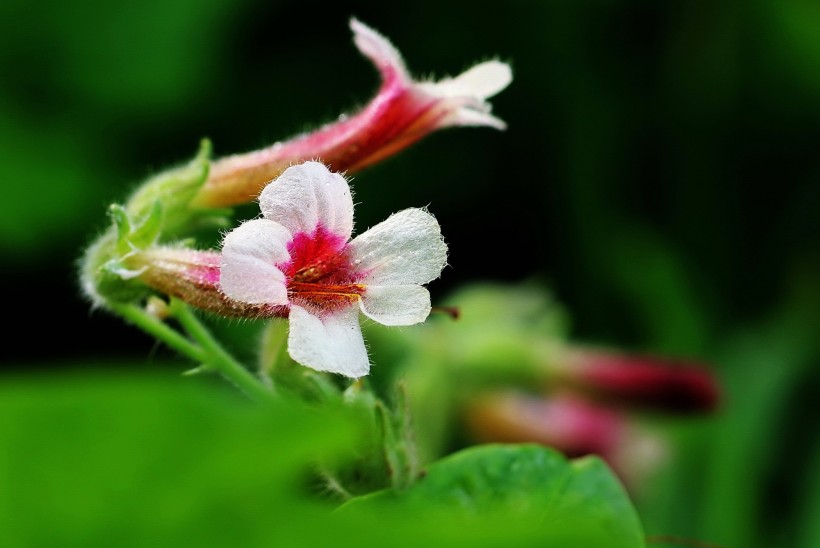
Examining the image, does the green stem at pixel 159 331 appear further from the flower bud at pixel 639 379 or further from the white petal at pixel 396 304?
the flower bud at pixel 639 379

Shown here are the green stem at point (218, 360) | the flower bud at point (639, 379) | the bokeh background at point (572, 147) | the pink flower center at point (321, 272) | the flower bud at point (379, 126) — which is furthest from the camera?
the bokeh background at point (572, 147)

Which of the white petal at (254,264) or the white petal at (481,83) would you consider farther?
the white petal at (481,83)

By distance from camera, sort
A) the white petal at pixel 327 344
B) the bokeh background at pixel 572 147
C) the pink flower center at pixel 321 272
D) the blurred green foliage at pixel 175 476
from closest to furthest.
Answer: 1. the blurred green foliage at pixel 175 476
2. the white petal at pixel 327 344
3. the pink flower center at pixel 321 272
4. the bokeh background at pixel 572 147

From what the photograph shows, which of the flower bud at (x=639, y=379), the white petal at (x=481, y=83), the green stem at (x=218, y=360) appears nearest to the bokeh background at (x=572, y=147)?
the flower bud at (x=639, y=379)

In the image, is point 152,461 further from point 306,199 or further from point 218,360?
point 218,360

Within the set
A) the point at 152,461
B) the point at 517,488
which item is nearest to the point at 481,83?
the point at 517,488

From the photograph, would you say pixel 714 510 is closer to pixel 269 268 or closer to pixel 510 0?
pixel 510 0
